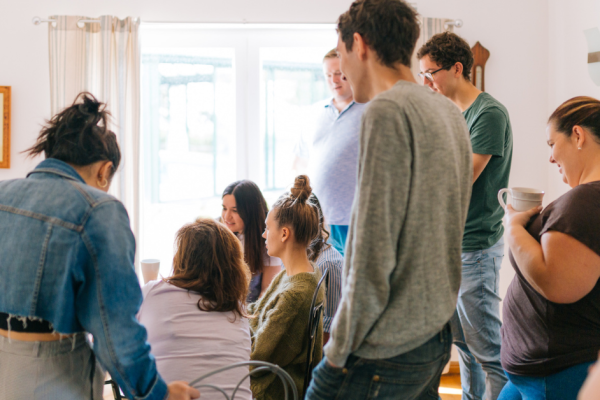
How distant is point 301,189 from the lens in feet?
6.38

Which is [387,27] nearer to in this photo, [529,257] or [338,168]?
[529,257]

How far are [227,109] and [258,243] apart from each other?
1179 mm

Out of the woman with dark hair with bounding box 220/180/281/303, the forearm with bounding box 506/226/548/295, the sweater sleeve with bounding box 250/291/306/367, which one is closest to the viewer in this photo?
the forearm with bounding box 506/226/548/295

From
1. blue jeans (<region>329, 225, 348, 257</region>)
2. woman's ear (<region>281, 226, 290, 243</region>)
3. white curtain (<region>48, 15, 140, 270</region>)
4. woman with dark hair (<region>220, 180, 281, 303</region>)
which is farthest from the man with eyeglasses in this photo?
white curtain (<region>48, 15, 140, 270</region>)

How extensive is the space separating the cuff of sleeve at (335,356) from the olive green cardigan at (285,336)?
0.73 meters

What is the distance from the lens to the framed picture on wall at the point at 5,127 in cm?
299

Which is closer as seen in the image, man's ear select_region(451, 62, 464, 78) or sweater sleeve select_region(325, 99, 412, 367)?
sweater sleeve select_region(325, 99, 412, 367)

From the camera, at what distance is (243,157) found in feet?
10.7

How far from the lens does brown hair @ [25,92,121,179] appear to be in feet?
3.71

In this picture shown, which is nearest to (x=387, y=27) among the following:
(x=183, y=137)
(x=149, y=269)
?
(x=149, y=269)

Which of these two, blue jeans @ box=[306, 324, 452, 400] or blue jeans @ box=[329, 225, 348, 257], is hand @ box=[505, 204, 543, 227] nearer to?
blue jeans @ box=[306, 324, 452, 400]

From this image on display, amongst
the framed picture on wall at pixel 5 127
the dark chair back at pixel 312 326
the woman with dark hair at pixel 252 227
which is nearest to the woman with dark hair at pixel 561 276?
the dark chair back at pixel 312 326

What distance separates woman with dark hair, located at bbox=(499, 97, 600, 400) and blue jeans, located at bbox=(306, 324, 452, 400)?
0.39 metres

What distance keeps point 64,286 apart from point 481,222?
4.63 feet
